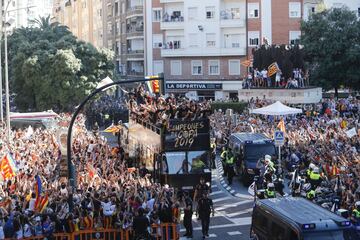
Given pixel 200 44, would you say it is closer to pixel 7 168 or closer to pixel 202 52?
pixel 202 52

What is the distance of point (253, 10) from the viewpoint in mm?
64688

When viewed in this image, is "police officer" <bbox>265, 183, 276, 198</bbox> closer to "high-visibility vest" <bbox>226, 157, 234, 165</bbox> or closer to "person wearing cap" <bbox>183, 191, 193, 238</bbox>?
"person wearing cap" <bbox>183, 191, 193, 238</bbox>

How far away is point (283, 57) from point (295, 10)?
1709 cm

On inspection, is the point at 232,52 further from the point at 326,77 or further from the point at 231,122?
the point at 231,122

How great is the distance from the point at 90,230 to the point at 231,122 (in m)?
22.2

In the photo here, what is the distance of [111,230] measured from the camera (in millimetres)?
17875

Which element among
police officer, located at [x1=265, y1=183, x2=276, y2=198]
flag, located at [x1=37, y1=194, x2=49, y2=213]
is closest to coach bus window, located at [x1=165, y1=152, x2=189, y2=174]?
police officer, located at [x1=265, y1=183, x2=276, y2=198]

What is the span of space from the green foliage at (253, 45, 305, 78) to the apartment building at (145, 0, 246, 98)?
1462 cm

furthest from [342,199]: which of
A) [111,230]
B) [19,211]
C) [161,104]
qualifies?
[161,104]

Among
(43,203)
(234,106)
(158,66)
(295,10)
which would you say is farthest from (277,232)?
(158,66)

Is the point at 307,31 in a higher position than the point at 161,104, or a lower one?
higher

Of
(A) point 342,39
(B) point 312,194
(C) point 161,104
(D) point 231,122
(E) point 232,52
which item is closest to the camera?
(B) point 312,194

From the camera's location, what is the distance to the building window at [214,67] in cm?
6581

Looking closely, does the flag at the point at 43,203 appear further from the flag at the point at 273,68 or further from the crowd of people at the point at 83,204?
the flag at the point at 273,68
